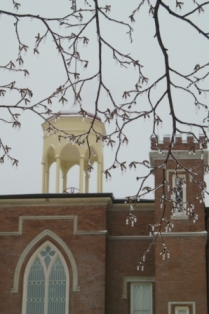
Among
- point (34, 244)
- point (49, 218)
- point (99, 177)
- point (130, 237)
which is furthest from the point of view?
point (99, 177)

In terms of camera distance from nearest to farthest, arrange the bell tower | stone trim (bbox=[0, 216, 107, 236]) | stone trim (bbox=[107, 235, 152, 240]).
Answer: stone trim (bbox=[0, 216, 107, 236]), stone trim (bbox=[107, 235, 152, 240]), the bell tower

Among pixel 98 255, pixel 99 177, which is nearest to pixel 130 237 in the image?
pixel 98 255

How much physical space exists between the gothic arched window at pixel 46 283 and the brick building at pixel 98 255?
32 millimetres

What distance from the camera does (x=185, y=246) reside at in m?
25.0

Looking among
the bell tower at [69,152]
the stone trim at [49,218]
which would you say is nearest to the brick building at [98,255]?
the stone trim at [49,218]

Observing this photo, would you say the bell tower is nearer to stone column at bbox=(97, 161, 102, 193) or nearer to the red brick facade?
stone column at bbox=(97, 161, 102, 193)

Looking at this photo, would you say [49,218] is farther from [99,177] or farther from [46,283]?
[99,177]

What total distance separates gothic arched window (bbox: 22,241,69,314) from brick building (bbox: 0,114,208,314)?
3 centimetres

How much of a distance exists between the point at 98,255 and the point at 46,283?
74.3 inches

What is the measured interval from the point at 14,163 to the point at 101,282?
16.4 m

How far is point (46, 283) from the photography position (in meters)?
25.7

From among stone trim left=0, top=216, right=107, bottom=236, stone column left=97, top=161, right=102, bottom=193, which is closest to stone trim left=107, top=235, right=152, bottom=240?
stone trim left=0, top=216, right=107, bottom=236

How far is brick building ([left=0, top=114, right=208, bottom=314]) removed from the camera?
24797 mm

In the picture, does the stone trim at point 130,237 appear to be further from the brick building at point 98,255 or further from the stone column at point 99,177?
the stone column at point 99,177
